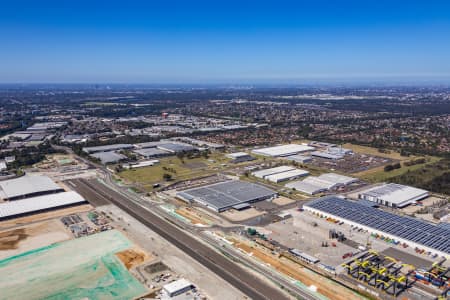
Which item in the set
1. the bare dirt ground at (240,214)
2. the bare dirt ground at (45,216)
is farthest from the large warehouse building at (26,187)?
the bare dirt ground at (240,214)

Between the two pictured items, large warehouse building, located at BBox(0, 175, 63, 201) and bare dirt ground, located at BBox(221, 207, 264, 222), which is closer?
bare dirt ground, located at BBox(221, 207, 264, 222)

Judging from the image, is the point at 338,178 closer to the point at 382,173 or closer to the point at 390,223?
the point at 382,173

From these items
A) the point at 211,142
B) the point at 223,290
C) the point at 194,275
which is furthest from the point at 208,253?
the point at 211,142

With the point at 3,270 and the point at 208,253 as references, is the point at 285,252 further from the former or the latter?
the point at 3,270

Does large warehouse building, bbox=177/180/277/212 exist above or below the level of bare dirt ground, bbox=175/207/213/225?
above

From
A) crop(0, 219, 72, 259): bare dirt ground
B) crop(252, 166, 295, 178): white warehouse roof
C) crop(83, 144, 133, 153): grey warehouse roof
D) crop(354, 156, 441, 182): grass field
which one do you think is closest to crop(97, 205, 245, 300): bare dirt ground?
crop(0, 219, 72, 259): bare dirt ground

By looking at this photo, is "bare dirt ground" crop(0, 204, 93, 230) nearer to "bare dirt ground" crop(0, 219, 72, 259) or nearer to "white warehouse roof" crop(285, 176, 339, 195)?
"bare dirt ground" crop(0, 219, 72, 259)

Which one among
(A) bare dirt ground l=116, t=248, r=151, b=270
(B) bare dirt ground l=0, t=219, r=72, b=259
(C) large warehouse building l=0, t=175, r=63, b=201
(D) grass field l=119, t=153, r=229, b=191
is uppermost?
(C) large warehouse building l=0, t=175, r=63, b=201
